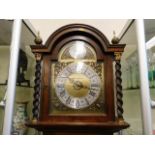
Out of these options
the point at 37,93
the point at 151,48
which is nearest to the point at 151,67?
the point at 151,48

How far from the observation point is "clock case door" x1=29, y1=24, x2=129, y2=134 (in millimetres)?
803

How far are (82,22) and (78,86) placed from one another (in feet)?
1.91

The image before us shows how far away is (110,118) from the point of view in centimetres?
82

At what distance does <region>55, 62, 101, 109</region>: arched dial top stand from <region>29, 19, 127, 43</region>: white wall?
48cm

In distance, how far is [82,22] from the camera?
131 cm

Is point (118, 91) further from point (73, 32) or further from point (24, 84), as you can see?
point (24, 84)

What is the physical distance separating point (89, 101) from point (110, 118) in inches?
4.1

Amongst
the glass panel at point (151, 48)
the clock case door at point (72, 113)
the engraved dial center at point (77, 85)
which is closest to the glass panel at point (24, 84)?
the clock case door at point (72, 113)

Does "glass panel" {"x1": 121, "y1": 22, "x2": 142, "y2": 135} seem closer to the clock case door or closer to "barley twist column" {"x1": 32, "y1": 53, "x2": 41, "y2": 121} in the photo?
the clock case door
